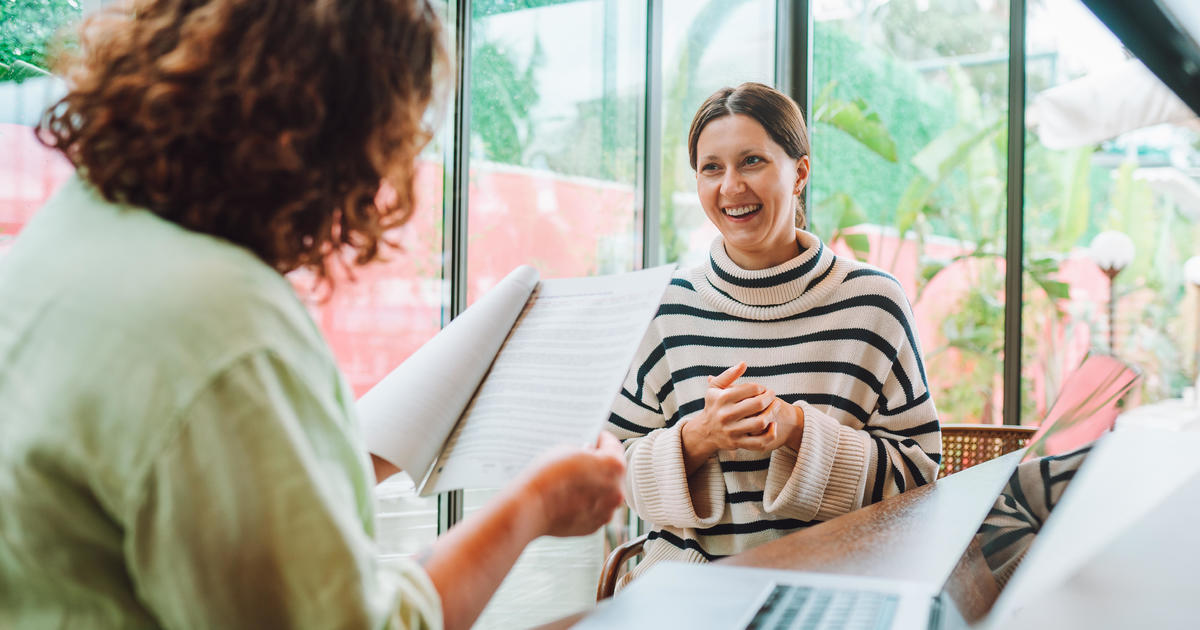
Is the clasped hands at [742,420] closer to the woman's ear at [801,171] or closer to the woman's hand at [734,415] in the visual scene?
the woman's hand at [734,415]

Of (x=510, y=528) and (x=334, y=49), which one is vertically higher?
(x=334, y=49)

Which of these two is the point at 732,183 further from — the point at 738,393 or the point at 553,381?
the point at 553,381

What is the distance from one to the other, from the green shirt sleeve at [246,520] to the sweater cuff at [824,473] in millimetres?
1051

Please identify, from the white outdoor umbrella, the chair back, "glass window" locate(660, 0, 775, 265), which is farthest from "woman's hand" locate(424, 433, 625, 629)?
the white outdoor umbrella

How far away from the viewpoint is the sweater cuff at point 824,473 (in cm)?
149

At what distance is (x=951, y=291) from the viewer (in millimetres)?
4328

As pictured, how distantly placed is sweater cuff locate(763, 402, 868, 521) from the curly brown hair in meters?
1.03

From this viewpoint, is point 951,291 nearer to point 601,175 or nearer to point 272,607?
point 601,175

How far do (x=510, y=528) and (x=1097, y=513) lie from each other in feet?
2.13

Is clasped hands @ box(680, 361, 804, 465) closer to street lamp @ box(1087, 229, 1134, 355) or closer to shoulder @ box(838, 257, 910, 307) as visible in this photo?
shoulder @ box(838, 257, 910, 307)

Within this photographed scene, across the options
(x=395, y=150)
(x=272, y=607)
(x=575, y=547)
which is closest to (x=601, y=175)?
(x=575, y=547)

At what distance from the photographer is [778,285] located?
1.77 m

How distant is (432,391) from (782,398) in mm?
960

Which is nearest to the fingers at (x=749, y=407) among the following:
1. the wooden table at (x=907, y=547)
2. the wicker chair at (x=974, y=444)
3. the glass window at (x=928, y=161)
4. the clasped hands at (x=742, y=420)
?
the clasped hands at (x=742, y=420)
